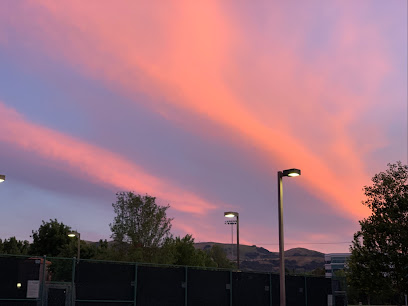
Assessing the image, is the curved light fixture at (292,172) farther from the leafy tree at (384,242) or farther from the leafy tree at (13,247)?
the leafy tree at (13,247)

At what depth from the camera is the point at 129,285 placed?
20953 millimetres

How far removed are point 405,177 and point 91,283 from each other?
2125 cm

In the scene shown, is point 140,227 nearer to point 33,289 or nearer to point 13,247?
point 33,289

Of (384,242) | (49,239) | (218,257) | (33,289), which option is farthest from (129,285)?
(218,257)

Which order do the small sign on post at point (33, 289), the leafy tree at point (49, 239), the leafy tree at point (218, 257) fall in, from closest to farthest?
the small sign on post at point (33, 289) < the leafy tree at point (49, 239) < the leafy tree at point (218, 257)

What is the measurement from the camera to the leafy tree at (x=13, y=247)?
73.5m

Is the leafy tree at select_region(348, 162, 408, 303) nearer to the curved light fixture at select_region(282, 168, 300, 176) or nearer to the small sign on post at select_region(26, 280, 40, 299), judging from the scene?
the curved light fixture at select_region(282, 168, 300, 176)

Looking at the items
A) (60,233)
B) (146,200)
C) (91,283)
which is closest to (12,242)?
(60,233)

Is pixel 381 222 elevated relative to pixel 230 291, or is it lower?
elevated

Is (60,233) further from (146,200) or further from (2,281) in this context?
(2,281)

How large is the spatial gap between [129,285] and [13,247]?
59489 mm

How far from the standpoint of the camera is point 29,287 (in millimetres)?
17938

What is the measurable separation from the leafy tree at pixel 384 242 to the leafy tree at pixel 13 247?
53.9m

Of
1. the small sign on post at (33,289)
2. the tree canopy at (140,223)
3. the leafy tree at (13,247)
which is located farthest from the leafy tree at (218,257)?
the small sign on post at (33,289)
